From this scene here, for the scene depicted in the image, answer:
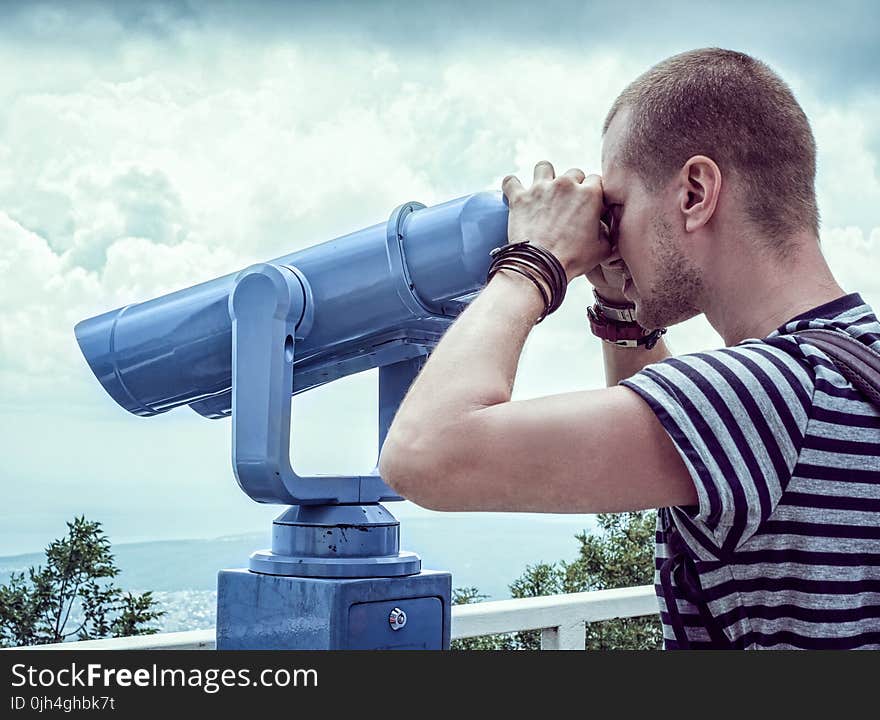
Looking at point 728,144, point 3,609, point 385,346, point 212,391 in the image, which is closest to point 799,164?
point 728,144

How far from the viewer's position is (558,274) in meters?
1.04

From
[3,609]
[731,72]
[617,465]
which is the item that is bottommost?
[617,465]

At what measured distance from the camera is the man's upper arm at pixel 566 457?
861mm

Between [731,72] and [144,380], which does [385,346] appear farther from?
[731,72]

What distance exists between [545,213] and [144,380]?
66cm

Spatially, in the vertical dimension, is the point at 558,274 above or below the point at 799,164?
below

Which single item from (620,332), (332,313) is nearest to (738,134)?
(620,332)

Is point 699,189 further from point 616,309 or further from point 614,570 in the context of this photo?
point 614,570

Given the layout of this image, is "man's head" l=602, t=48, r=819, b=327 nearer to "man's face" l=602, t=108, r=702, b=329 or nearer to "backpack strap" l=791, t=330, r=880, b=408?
"man's face" l=602, t=108, r=702, b=329

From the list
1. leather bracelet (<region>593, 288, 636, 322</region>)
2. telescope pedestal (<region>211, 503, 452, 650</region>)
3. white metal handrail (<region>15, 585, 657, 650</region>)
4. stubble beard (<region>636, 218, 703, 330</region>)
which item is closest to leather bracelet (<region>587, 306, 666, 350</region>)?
leather bracelet (<region>593, 288, 636, 322</region>)

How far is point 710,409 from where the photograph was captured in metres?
0.85

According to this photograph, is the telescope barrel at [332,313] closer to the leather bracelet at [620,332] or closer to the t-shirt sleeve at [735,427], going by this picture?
the leather bracelet at [620,332]

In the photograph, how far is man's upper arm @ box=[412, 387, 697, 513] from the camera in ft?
2.83

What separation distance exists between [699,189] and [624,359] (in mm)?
409
